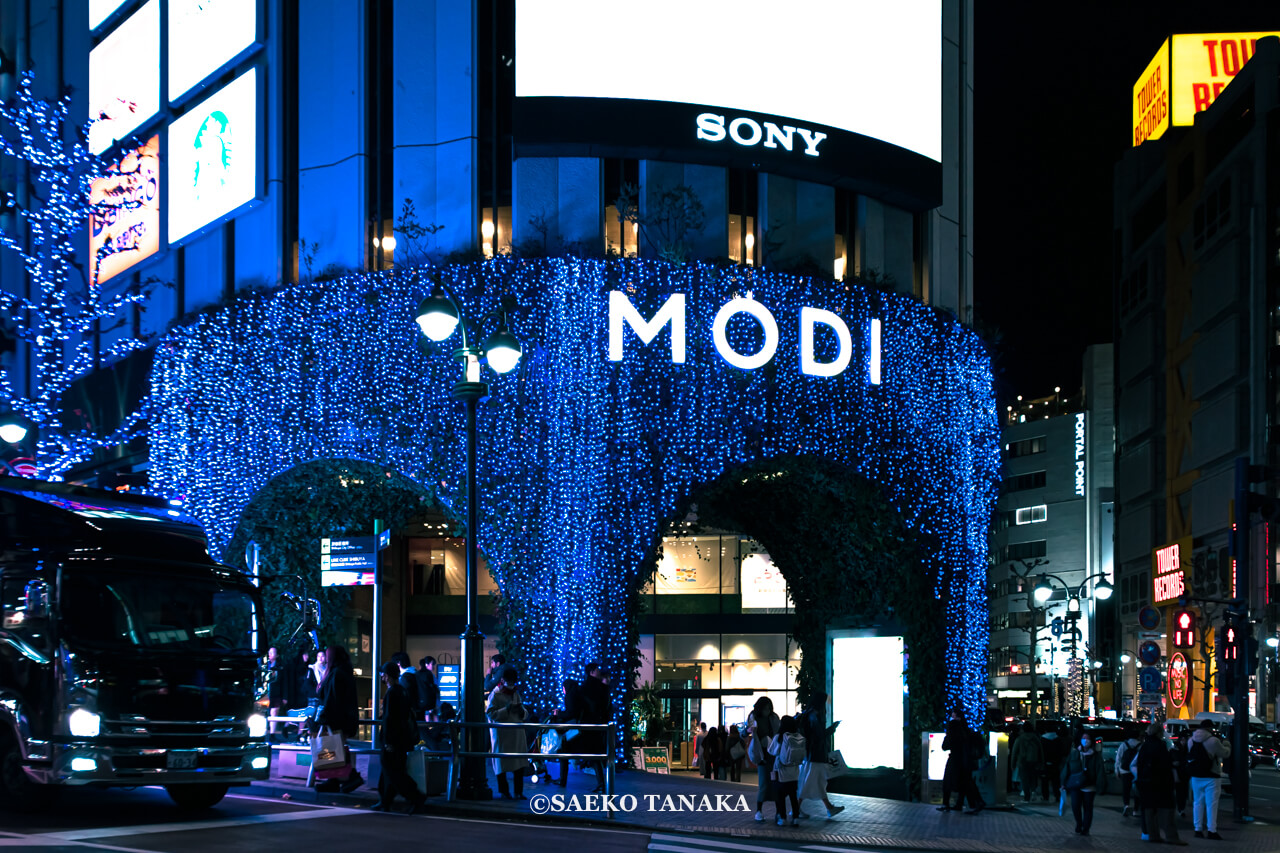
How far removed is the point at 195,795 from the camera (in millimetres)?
16906

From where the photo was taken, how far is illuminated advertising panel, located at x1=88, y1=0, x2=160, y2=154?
35.3 meters

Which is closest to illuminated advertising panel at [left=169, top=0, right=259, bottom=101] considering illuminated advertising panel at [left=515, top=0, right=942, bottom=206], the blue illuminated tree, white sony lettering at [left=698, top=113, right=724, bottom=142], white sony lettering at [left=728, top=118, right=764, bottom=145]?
the blue illuminated tree

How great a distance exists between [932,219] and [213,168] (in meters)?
15.0

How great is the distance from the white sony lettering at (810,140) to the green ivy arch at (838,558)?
19.1 feet

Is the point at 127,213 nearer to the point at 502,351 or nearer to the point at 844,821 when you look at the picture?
the point at 502,351

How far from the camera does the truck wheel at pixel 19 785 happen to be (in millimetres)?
15734

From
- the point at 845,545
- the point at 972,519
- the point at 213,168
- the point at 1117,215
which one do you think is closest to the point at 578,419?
the point at 845,545

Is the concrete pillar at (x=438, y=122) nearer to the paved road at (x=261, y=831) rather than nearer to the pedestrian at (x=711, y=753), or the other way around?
the paved road at (x=261, y=831)

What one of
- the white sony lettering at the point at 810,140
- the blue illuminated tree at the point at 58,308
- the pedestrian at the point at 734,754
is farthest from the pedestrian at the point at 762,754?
the blue illuminated tree at the point at 58,308

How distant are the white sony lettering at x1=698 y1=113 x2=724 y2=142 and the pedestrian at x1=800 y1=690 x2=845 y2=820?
10600 mm

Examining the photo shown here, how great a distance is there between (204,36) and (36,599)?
20.2 meters

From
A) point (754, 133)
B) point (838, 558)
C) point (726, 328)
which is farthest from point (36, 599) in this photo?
point (838, 558)

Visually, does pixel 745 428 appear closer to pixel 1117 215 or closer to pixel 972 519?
pixel 972 519

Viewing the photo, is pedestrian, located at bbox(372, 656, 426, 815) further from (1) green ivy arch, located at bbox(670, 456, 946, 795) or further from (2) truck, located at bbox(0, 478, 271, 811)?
(1) green ivy arch, located at bbox(670, 456, 946, 795)
